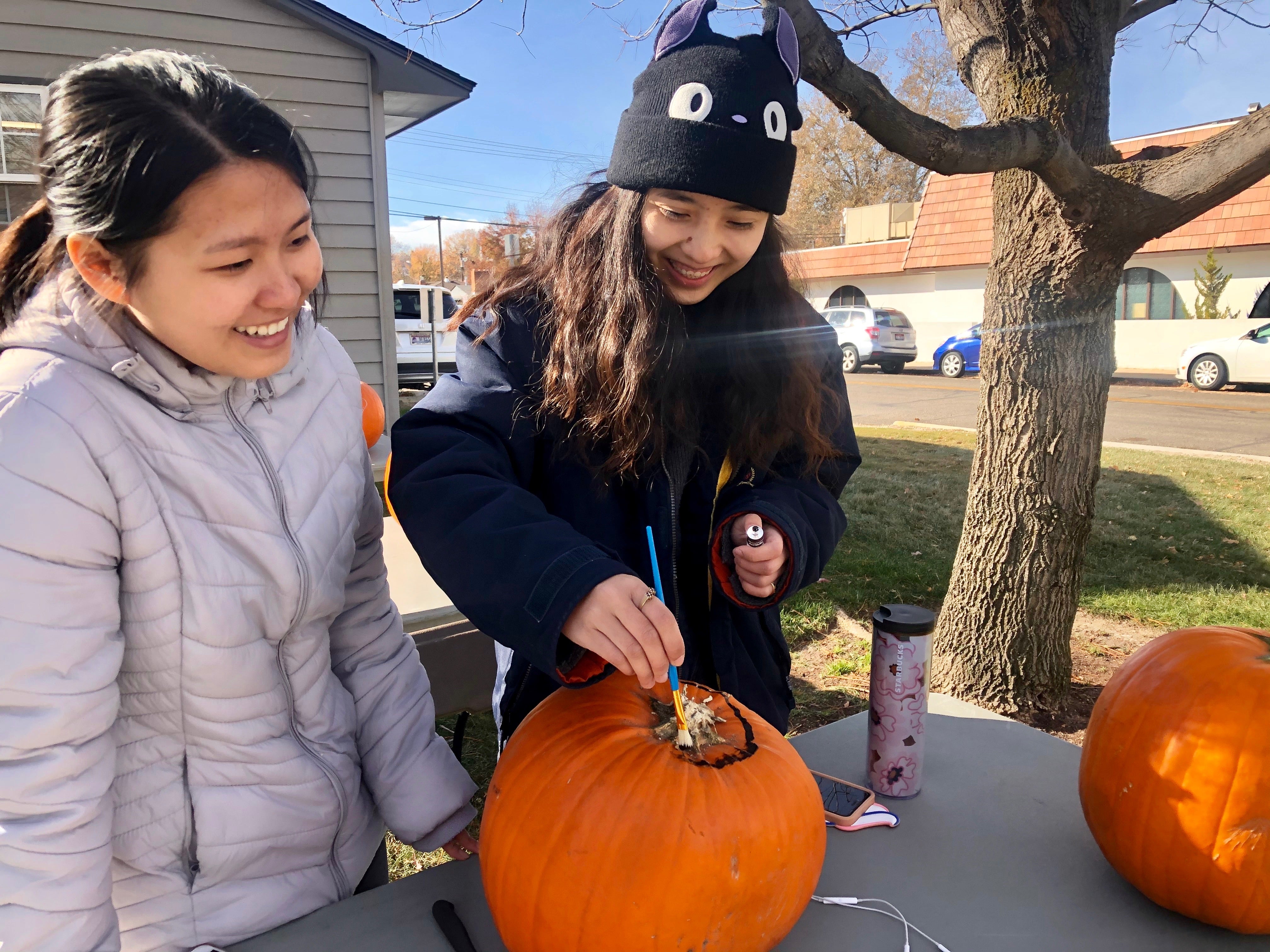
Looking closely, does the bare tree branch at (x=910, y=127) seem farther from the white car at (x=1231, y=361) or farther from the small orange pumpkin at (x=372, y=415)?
the white car at (x=1231, y=361)

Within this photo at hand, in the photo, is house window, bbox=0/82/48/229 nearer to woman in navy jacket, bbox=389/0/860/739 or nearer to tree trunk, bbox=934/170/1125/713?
woman in navy jacket, bbox=389/0/860/739

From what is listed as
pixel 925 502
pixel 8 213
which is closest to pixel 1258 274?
pixel 925 502

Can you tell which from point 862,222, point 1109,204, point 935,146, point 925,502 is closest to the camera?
point 935,146

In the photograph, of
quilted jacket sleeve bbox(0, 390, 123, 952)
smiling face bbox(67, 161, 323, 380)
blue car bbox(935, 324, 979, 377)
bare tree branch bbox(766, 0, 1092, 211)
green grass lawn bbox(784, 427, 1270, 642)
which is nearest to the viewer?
quilted jacket sleeve bbox(0, 390, 123, 952)

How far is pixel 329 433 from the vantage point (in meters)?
1.26

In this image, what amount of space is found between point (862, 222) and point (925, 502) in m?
26.0

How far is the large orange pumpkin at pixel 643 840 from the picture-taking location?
914 millimetres

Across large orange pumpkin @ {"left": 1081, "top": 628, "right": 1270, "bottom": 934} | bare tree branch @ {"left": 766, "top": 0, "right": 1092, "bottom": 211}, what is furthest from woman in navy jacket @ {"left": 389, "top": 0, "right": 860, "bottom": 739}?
bare tree branch @ {"left": 766, "top": 0, "right": 1092, "bottom": 211}

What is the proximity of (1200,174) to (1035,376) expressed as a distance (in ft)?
2.48

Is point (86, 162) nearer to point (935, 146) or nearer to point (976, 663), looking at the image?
point (935, 146)

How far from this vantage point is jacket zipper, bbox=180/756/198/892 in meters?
1.08

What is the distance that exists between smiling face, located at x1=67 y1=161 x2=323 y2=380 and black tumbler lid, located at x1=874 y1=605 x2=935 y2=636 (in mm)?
945

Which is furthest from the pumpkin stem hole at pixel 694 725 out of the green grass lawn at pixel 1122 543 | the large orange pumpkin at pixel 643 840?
the green grass lawn at pixel 1122 543

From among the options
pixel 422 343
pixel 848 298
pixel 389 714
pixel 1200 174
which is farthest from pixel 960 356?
pixel 389 714
